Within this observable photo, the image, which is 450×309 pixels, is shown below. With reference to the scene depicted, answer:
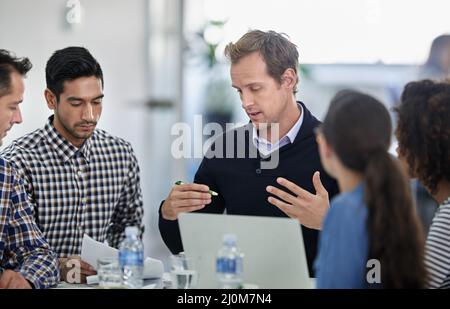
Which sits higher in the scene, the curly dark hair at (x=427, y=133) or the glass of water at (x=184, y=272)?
the curly dark hair at (x=427, y=133)

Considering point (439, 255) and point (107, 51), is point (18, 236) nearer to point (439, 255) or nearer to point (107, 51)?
point (439, 255)

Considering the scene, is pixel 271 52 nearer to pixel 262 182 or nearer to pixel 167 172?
pixel 262 182

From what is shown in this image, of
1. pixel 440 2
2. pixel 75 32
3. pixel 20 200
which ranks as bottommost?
pixel 20 200

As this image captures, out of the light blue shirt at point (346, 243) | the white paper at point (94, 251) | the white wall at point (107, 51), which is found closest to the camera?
the light blue shirt at point (346, 243)

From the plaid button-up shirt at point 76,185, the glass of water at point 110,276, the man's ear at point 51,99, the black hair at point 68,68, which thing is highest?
the black hair at point 68,68

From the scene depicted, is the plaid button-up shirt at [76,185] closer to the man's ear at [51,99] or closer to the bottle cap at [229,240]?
the man's ear at [51,99]

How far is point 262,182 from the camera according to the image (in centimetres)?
212

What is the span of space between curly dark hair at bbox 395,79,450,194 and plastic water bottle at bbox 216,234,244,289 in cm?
54

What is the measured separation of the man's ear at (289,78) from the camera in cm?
218

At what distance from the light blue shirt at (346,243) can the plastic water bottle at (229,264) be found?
27cm

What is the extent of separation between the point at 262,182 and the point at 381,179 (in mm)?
864

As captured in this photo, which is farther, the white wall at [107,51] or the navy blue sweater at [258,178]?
the white wall at [107,51]

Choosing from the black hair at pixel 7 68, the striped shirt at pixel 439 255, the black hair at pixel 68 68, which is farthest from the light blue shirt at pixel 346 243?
the black hair at pixel 68 68

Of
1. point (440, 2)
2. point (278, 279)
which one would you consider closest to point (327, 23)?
point (440, 2)
